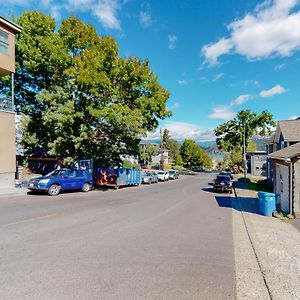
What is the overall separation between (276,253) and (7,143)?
1970 cm

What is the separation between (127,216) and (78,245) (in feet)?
14.6

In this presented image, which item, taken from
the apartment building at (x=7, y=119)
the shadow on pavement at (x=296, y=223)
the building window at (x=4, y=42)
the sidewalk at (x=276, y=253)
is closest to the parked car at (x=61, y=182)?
the apartment building at (x=7, y=119)

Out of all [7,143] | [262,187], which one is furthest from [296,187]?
[7,143]

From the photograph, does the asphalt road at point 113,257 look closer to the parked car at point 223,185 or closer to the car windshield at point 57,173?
the car windshield at point 57,173

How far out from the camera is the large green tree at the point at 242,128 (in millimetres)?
52281

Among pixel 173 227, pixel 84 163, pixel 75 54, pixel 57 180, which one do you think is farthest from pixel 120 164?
pixel 173 227

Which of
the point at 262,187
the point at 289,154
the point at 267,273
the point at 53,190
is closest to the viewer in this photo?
the point at 267,273

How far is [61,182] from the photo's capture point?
62.6 feet

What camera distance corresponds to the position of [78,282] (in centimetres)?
502

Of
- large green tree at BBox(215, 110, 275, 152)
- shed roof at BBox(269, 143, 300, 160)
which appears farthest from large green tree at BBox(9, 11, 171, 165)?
large green tree at BBox(215, 110, 275, 152)

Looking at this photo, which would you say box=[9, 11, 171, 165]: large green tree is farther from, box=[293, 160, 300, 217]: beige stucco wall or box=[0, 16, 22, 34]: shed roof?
box=[293, 160, 300, 217]: beige stucco wall

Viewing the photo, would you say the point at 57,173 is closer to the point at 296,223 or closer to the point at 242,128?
the point at 296,223

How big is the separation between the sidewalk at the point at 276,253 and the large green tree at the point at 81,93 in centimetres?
1382

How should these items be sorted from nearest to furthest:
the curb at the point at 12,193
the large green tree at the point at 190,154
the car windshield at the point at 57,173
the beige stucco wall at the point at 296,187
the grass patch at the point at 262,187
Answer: the beige stucco wall at the point at 296,187 < the curb at the point at 12,193 < the car windshield at the point at 57,173 < the grass patch at the point at 262,187 < the large green tree at the point at 190,154
